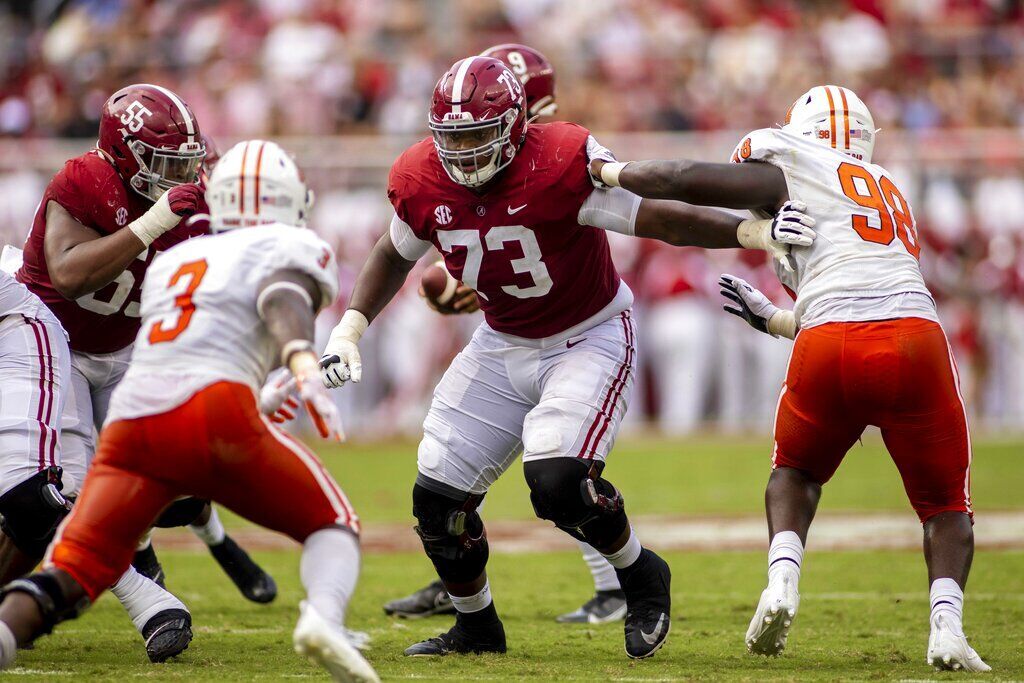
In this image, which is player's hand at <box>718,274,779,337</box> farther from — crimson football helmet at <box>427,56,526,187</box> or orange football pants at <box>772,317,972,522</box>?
crimson football helmet at <box>427,56,526,187</box>

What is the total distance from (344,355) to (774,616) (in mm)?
1855

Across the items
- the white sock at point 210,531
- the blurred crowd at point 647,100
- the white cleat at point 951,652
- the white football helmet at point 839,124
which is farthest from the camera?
the blurred crowd at point 647,100

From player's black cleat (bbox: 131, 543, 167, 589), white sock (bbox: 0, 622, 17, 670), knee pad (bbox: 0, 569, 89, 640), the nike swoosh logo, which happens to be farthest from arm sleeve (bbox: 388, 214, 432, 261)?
white sock (bbox: 0, 622, 17, 670)

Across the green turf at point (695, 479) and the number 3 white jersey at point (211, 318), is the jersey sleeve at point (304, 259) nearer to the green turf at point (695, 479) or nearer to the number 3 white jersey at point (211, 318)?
the number 3 white jersey at point (211, 318)

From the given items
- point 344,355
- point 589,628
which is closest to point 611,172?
point 344,355

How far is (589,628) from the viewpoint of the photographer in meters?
5.69

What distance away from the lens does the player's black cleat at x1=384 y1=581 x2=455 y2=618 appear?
6020 mm

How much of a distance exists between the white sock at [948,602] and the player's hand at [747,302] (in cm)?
111

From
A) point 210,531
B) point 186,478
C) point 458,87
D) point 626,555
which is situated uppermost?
point 458,87

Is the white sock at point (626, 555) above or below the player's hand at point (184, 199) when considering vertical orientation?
below

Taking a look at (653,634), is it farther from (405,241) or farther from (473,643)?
(405,241)

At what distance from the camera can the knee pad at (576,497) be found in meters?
4.75

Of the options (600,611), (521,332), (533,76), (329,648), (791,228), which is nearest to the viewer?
(329,648)

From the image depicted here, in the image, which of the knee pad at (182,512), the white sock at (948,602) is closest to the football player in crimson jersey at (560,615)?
the knee pad at (182,512)
